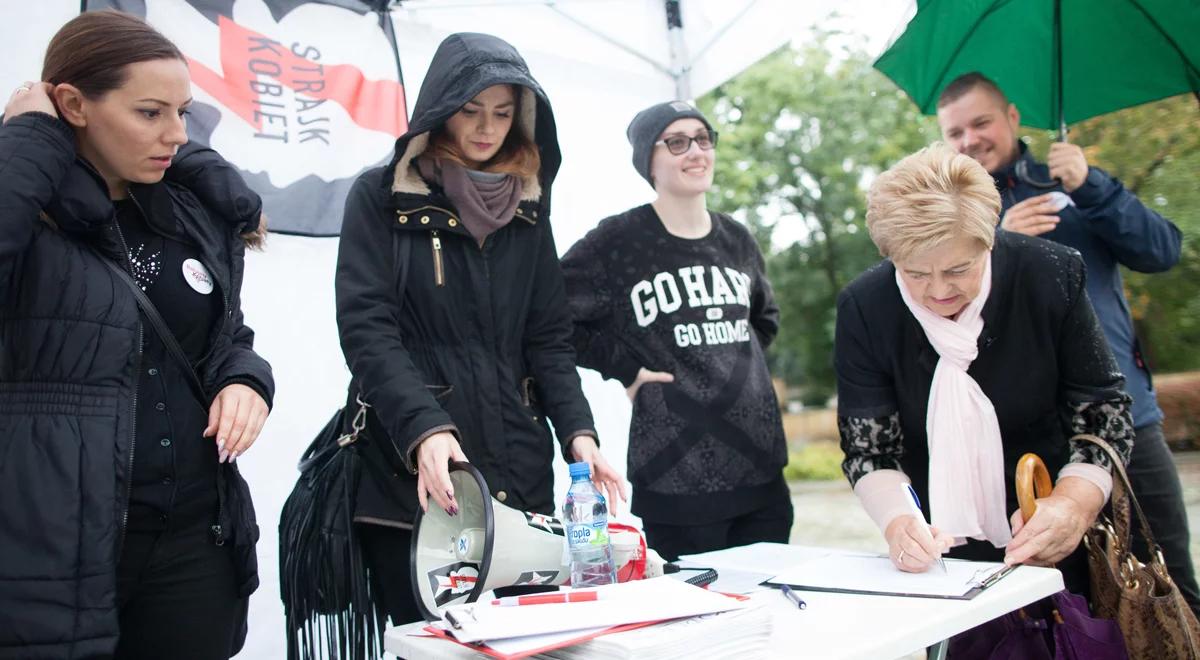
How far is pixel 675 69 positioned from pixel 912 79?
40.8 inches

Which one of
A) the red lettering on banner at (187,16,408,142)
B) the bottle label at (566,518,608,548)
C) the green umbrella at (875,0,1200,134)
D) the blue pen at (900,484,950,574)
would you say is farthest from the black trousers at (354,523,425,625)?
the green umbrella at (875,0,1200,134)

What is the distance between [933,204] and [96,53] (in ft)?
4.79

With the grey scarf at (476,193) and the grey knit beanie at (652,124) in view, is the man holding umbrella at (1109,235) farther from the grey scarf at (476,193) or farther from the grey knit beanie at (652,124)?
the grey scarf at (476,193)

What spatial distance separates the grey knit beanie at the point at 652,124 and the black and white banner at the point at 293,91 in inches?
33.4

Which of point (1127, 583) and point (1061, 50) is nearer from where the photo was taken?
point (1127, 583)

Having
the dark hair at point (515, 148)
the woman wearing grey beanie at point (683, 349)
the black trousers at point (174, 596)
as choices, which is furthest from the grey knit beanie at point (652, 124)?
the black trousers at point (174, 596)

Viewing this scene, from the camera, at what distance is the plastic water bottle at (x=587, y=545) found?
141 centimetres

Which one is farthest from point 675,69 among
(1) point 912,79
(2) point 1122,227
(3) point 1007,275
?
(3) point 1007,275

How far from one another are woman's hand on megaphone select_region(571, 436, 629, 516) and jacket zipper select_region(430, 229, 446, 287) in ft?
1.37

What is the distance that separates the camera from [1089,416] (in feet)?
5.90

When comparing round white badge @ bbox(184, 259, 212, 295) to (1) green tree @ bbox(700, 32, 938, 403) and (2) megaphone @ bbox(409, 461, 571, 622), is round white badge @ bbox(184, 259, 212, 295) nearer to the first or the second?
(2) megaphone @ bbox(409, 461, 571, 622)

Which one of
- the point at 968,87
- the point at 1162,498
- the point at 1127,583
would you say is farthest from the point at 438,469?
the point at 968,87

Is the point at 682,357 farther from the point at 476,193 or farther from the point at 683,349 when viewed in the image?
the point at 476,193

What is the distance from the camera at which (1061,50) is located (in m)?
2.63
